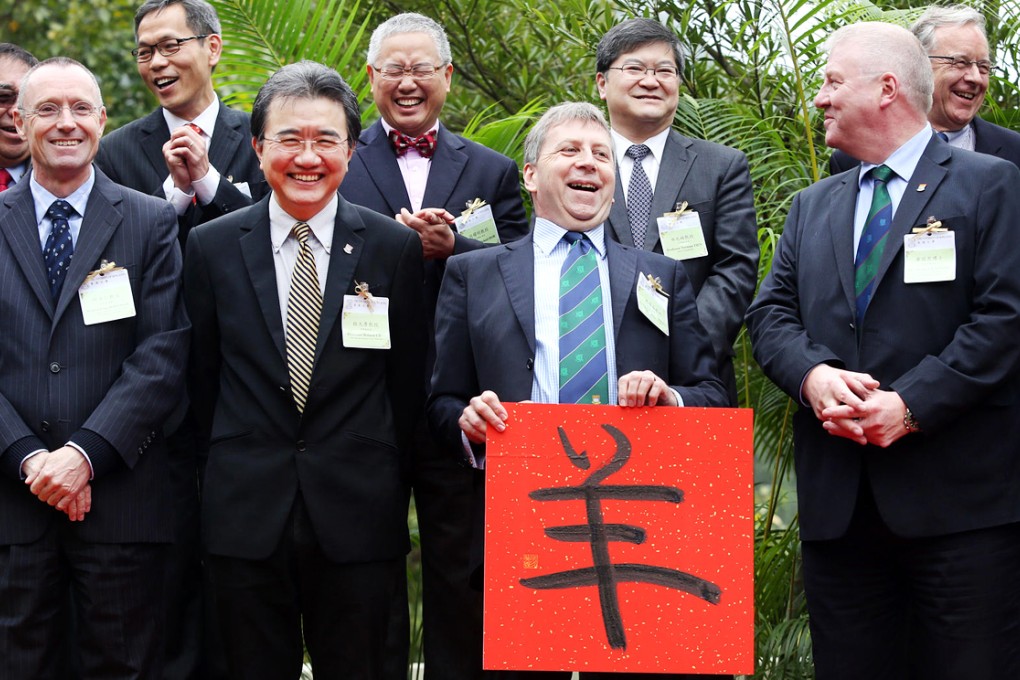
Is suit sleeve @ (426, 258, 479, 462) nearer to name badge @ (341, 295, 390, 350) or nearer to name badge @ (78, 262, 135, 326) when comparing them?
name badge @ (341, 295, 390, 350)

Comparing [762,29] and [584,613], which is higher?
[762,29]

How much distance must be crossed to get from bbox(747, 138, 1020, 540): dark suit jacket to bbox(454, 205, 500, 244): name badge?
1204 millimetres

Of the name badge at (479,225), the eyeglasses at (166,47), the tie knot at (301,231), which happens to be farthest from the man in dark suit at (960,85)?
the eyeglasses at (166,47)

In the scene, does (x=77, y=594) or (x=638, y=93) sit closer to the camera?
(x=77, y=594)

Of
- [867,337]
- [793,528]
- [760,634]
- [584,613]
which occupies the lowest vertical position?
[760,634]

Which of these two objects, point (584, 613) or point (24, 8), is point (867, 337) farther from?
point (24, 8)

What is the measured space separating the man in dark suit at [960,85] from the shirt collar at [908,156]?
2.94 feet

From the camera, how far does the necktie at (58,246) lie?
4.43 m

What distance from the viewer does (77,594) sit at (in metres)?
4.41

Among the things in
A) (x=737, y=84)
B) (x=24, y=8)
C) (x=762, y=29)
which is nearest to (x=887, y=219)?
(x=762, y=29)

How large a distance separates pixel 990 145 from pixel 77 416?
3.44 meters

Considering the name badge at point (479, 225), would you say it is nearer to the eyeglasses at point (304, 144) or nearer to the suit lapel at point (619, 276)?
the eyeglasses at point (304, 144)

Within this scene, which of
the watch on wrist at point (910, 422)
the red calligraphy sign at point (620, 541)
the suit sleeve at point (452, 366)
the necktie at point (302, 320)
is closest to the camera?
the red calligraphy sign at point (620, 541)

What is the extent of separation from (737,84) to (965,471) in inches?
142
